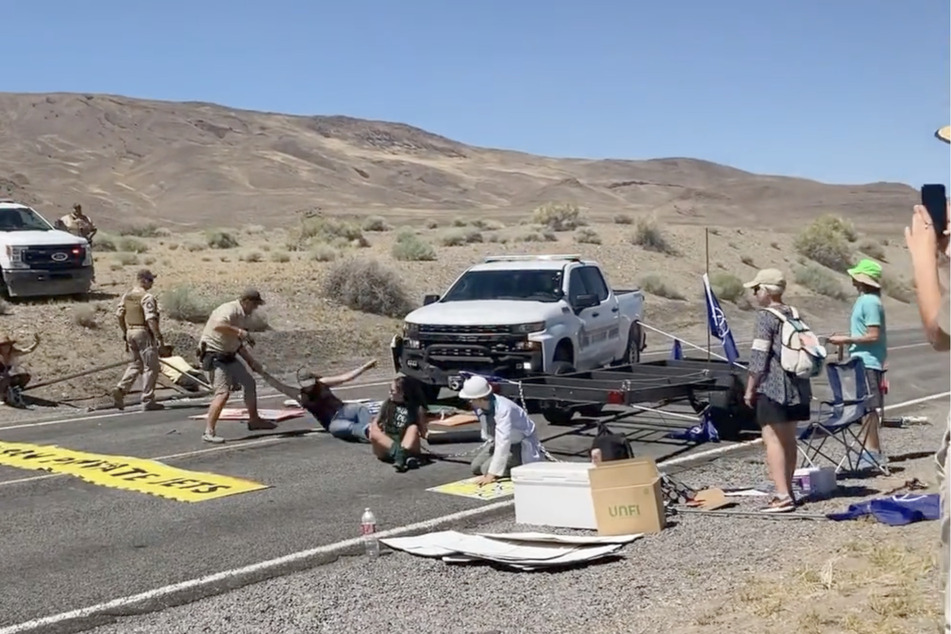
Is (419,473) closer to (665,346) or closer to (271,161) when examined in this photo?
(665,346)

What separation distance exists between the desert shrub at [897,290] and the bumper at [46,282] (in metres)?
28.8

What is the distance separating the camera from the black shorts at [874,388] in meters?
9.61

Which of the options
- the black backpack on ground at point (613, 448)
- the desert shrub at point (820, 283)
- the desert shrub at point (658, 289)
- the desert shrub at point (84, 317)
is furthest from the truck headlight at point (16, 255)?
the desert shrub at point (820, 283)

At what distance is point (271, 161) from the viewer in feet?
395

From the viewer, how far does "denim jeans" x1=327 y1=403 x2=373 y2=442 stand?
473 inches

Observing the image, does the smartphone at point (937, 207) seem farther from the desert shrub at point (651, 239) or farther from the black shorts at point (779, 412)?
the desert shrub at point (651, 239)

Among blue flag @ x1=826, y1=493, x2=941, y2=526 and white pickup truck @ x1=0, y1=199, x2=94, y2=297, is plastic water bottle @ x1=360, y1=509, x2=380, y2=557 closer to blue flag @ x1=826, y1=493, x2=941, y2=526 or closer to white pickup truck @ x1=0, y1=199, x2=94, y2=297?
blue flag @ x1=826, y1=493, x2=941, y2=526

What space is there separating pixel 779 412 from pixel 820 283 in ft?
109

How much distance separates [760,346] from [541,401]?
141 inches

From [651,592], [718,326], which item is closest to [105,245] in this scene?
[718,326]

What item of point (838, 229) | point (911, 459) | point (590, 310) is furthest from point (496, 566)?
point (838, 229)

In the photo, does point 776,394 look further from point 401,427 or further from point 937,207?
point 937,207

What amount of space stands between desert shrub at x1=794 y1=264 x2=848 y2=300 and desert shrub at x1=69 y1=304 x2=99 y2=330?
26387 millimetres

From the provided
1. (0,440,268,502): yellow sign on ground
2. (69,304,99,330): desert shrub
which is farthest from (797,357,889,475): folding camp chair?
(69,304,99,330): desert shrub
